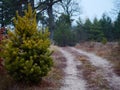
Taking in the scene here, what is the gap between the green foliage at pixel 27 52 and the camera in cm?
1197

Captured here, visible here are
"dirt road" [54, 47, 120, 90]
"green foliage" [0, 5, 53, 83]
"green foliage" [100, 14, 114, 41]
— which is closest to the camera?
"green foliage" [0, 5, 53, 83]

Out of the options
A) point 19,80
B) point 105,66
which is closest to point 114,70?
point 105,66

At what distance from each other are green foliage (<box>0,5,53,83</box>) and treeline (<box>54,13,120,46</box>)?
122ft

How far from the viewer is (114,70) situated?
53.9ft

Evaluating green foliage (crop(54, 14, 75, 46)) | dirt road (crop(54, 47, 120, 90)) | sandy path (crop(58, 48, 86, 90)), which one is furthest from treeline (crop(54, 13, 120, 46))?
sandy path (crop(58, 48, 86, 90))

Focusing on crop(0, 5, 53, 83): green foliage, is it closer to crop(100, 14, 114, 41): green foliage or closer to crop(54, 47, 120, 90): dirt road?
crop(54, 47, 120, 90): dirt road

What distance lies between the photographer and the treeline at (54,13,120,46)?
50.3m

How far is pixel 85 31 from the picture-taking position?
64375 millimetres

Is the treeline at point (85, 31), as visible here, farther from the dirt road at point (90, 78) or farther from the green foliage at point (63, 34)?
the dirt road at point (90, 78)

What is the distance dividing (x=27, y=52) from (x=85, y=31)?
52668 mm

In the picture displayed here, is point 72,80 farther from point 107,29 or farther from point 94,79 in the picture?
point 107,29

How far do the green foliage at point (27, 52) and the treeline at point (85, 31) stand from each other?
122 ft

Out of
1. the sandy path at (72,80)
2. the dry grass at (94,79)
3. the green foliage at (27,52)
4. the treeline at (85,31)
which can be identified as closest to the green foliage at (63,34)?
the treeline at (85,31)

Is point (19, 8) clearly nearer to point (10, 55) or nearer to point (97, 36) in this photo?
point (10, 55)
